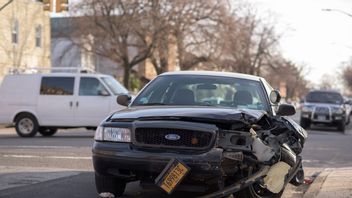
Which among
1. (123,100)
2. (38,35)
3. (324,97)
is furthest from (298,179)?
(38,35)

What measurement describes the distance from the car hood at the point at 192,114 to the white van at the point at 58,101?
10788mm

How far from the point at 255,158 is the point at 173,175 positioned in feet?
2.95

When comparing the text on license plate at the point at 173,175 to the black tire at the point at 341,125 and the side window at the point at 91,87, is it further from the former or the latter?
the black tire at the point at 341,125

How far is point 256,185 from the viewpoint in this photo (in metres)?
6.79

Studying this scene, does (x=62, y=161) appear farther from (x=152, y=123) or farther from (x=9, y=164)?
(x=152, y=123)

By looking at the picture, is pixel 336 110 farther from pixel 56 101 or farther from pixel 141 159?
pixel 141 159

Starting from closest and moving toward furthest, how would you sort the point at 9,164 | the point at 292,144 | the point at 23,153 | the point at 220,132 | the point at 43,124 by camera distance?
1. the point at 220,132
2. the point at 292,144
3. the point at 9,164
4. the point at 23,153
5. the point at 43,124

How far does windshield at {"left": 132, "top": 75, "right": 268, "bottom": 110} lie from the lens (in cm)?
781

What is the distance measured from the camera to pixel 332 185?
8.48m

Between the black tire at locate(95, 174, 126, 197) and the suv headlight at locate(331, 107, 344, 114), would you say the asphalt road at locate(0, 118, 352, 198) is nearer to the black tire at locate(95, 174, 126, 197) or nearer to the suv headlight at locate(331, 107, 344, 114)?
the black tire at locate(95, 174, 126, 197)

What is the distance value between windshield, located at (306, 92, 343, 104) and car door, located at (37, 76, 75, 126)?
11230mm

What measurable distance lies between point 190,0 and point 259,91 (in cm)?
3803

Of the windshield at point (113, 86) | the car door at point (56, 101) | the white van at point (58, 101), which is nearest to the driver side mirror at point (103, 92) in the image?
the white van at point (58, 101)

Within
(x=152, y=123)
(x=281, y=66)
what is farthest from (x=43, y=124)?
(x=281, y=66)
